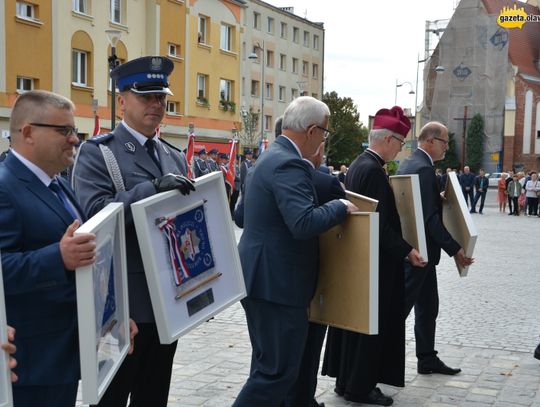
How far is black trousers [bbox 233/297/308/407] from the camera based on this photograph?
406 centimetres

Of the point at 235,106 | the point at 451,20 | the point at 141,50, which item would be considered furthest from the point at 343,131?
the point at 141,50

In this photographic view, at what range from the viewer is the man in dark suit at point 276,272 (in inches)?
158

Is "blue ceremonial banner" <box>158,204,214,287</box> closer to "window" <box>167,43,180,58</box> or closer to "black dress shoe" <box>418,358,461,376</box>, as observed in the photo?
"black dress shoe" <box>418,358,461,376</box>

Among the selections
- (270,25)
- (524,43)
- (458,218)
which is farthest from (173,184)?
(524,43)

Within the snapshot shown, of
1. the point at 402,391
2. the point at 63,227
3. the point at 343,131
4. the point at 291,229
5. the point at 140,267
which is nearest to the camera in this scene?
the point at 63,227

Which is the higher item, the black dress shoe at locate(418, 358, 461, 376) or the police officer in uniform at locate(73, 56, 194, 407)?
the police officer in uniform at locate(73, 56, 194, 407)

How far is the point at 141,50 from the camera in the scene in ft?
115

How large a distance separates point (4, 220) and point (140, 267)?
0.90m

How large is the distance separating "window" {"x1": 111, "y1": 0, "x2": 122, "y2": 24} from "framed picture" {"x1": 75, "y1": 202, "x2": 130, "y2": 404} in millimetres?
31886

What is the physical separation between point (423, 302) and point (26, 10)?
84.0 ft

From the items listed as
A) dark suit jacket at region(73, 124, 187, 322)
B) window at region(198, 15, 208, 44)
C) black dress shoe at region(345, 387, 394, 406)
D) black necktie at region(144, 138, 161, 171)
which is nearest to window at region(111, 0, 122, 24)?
window at region(198, 15, 208, 44)

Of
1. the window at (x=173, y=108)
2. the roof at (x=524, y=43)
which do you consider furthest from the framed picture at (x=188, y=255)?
the roof at (x=524, y=43)

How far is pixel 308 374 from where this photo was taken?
186 inches

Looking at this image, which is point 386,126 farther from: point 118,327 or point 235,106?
point 235,106
